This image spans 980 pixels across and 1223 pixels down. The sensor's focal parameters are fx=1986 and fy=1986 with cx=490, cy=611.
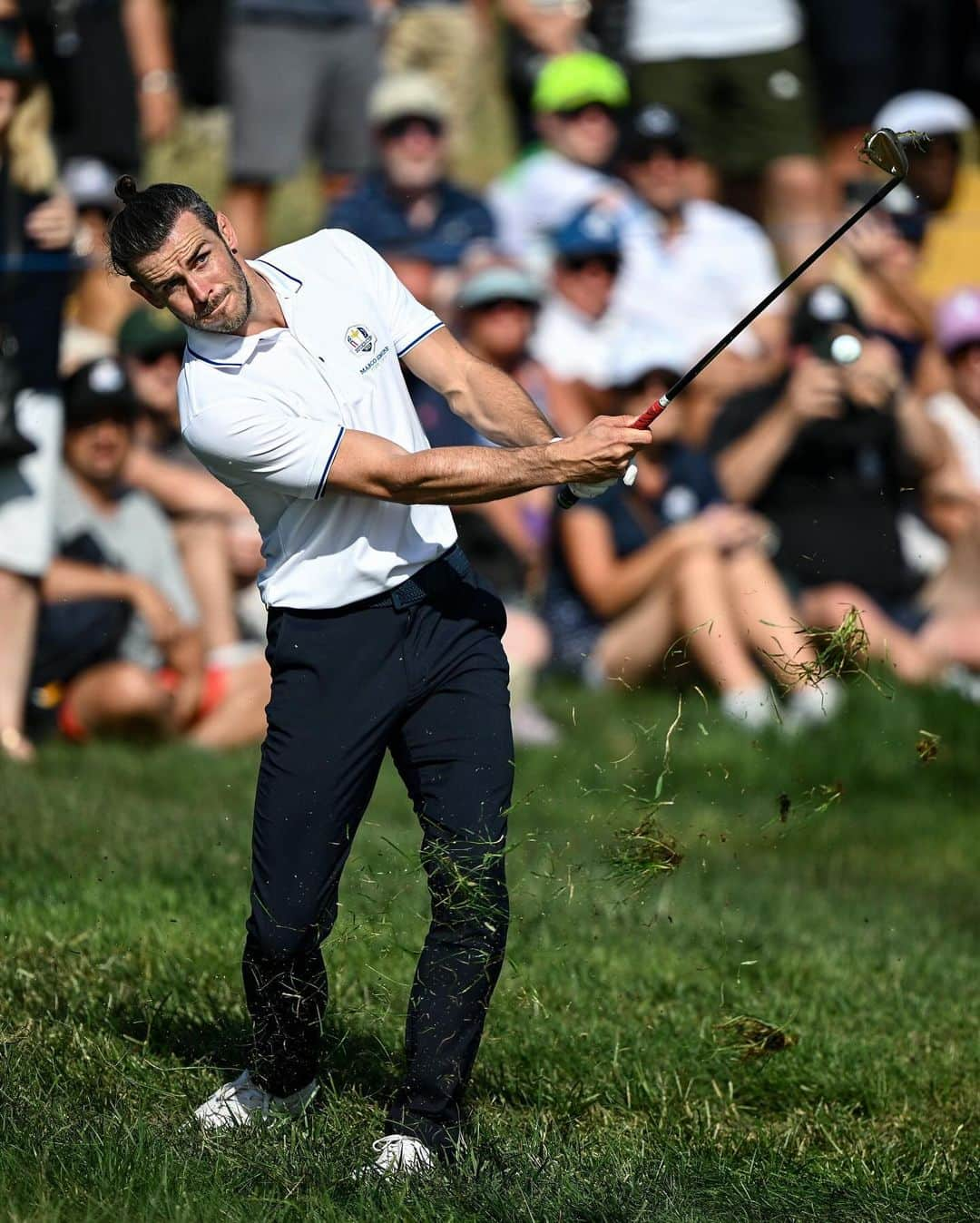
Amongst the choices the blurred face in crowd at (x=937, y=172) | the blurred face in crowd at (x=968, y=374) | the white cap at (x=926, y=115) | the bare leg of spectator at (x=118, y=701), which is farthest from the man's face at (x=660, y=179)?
the bare leg of spectator at (x=118, y=701)

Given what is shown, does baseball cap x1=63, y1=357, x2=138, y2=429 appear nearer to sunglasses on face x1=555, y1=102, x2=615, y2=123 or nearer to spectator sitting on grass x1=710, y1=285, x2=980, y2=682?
spectator sitting on grass x1=710, y1=285, x2=980, y2=682

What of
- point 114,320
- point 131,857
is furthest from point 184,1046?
point 114,320

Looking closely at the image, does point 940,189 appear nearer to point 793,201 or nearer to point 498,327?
point 793,201

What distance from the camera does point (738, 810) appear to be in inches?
357

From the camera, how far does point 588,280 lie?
36.0ft

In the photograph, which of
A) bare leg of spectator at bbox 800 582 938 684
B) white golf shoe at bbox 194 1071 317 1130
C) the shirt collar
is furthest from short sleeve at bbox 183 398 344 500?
bare leg of spectator at bbox 800 582 938 684

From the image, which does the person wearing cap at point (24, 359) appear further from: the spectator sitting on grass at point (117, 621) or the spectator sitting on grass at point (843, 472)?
the spectator sitting on grass at point (843, 472)

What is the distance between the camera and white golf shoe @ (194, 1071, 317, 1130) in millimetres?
4879

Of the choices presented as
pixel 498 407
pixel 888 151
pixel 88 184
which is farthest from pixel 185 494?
pixel 888 151

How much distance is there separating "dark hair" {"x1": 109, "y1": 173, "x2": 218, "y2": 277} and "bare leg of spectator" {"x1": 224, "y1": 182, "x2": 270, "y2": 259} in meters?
5.90

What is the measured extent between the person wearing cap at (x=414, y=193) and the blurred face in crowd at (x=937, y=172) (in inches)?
96.1

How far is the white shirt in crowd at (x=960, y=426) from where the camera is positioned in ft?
34.7

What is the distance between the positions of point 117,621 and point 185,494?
0.91 metres

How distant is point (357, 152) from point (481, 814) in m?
7.02
